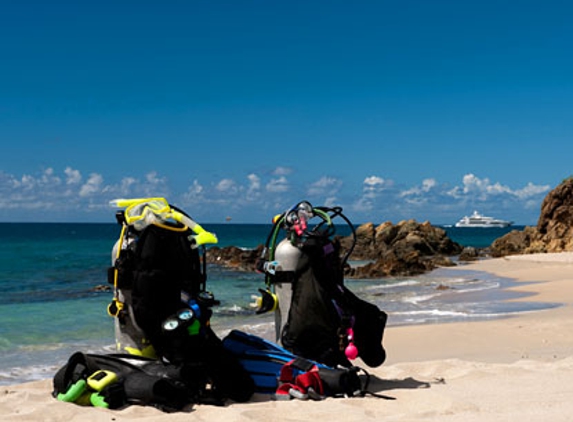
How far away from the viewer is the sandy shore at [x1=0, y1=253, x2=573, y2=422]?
5602 millimetres

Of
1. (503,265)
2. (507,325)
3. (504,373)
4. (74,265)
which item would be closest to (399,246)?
(503,265)

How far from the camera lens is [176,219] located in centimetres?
661

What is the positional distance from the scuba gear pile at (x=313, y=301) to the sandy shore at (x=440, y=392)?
1.94 feet

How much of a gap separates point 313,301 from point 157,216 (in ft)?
5.96

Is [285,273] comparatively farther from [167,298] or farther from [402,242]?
[402,242]

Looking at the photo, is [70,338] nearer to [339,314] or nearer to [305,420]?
[339,314]

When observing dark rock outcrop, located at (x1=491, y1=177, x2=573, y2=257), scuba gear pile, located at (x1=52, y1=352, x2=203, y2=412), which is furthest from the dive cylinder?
dark rock outcrop, located at (x1=491, y1=177, x2=573, y2=257)

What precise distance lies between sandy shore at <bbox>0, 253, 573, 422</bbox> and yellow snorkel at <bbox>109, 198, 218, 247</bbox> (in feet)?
5.05

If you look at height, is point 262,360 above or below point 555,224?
below

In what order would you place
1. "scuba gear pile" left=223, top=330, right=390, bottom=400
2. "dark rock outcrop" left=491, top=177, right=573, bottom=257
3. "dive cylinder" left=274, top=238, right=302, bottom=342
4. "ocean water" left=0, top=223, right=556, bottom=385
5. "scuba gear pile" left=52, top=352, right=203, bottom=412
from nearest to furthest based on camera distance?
"scuba gear pile" left=52, top=352, right=203, bottom=412 < "scuba gear pile" left=223, top=330, right=390, bottom=400 < "dive cylinder" left=274, top=238, right=302, bottom=342 < "ocean water" left=0, top=223, right=556, bottom=385 < "dark rock outcrop" left=491, top=177, right=573, bottom=257

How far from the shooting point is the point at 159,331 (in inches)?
254

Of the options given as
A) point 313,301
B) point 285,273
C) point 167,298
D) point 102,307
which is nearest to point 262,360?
point 313,301

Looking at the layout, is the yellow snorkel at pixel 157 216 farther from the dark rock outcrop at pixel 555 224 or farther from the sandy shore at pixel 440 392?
the dark rock outcrop at pixel 555 224

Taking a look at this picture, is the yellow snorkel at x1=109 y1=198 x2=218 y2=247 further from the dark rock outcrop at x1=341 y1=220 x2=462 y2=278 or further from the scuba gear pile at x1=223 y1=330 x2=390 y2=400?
the dark rock outcrop at x1=341 y1=220 x2=462 y2=278
